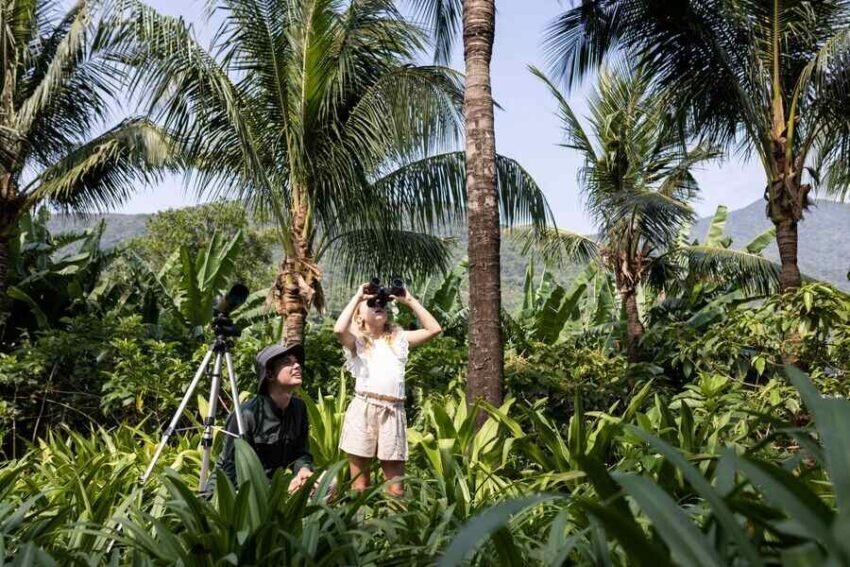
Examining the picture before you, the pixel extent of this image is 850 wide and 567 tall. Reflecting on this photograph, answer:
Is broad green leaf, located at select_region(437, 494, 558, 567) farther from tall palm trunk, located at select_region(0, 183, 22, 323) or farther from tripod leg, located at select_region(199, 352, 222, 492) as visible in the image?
tall palm trunk, located at select_region(0, 183, 22, 323)

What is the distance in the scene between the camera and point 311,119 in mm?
8922

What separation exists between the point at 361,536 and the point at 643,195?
28.6 ft

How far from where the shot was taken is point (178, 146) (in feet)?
31.1

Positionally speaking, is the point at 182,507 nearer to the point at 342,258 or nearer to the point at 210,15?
the point at 210,15

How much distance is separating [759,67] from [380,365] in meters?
5.97

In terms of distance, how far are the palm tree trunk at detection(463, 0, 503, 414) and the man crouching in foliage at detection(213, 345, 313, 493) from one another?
194cm

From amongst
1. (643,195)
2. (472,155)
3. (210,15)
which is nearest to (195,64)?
(210,15)

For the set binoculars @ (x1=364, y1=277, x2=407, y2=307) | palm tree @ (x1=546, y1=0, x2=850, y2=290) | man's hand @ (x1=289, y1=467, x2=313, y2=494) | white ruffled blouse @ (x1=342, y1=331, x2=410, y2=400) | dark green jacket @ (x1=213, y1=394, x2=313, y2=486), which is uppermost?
palm tree @ (x1=546, y1=0, x2=850, y2=290)

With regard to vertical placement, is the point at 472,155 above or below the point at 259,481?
above

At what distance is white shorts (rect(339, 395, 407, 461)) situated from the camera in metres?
4.37

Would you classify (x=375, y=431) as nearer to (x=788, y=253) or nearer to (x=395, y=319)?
(x=788, y=253)

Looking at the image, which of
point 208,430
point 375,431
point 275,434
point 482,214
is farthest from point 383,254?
point 275,434

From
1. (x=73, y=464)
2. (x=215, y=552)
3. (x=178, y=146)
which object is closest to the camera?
(x=215, y=552)

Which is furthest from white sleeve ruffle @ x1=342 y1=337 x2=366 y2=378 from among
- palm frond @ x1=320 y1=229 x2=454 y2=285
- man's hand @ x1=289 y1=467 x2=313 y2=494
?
palm frond @ x1=320 y1=229 x2=454 y2=285
